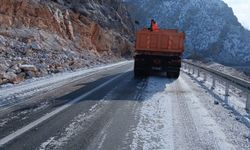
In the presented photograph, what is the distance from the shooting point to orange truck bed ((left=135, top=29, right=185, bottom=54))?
866 inches

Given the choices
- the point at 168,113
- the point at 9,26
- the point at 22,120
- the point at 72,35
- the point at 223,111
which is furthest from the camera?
the point at 72,35

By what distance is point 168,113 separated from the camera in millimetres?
10070

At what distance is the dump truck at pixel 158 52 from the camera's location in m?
21.7

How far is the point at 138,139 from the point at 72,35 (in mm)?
37094

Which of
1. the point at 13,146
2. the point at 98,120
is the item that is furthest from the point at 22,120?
the point at 13,146

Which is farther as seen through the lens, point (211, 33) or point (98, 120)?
point (211, 33)

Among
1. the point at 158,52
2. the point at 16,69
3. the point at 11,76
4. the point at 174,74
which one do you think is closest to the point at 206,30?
the point at 158,52

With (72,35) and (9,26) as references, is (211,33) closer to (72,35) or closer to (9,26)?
(72,35)

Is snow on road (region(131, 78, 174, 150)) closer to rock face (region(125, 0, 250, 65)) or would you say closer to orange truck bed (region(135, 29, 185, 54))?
orange truck bed (region(135, 29, 185, 54))

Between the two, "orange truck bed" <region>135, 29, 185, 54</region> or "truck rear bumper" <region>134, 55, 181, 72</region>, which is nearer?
"truck rear bumper" <region>134, 55, 181, 72</region>

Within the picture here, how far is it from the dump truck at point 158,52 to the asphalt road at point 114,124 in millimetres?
8539

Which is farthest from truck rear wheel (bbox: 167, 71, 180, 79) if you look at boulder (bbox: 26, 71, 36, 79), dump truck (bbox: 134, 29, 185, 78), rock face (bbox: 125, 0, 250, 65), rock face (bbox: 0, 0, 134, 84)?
rock face (bbox: 125, 0, 250, 65)

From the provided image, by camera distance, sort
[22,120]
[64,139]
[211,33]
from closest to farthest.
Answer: [64,139] < [22,120] < [211,33]

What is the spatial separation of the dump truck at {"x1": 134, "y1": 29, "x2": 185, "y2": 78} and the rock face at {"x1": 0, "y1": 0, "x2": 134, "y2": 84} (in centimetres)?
507
